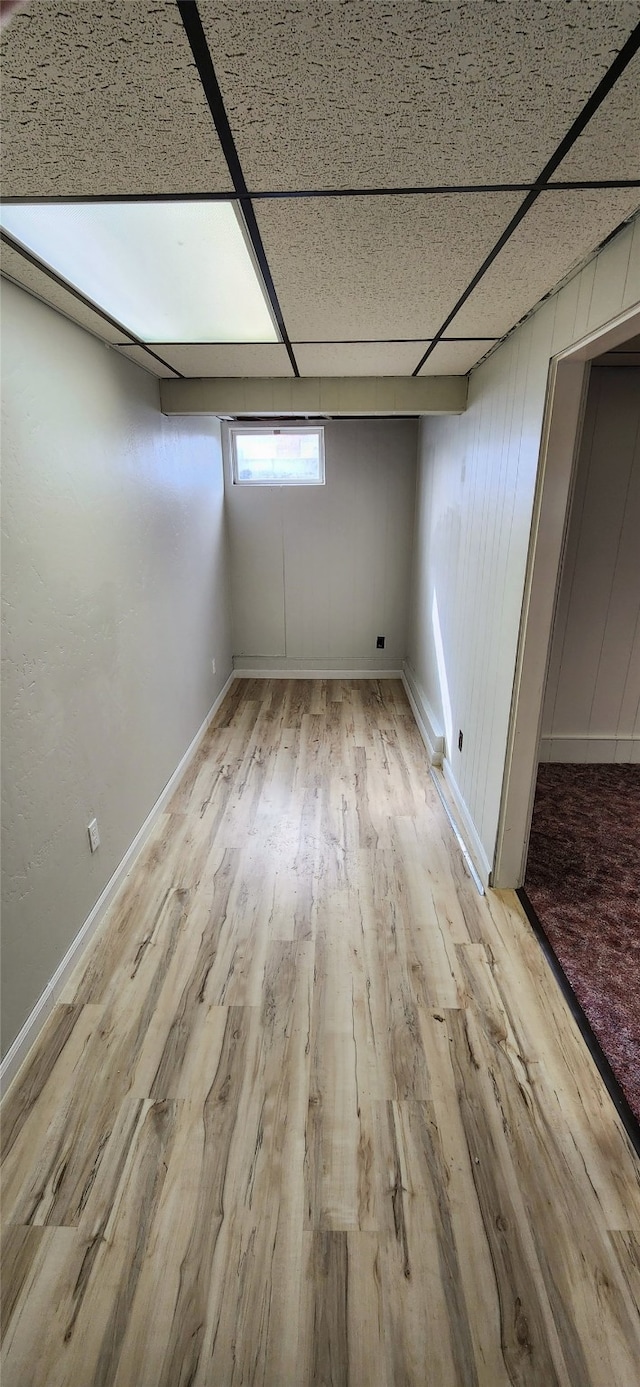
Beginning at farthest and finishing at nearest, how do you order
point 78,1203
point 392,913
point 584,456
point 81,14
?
point 584,456, point 392,913, point 78,1203, point 81,14

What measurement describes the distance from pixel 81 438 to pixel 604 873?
9.46ft

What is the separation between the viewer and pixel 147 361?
2607mm

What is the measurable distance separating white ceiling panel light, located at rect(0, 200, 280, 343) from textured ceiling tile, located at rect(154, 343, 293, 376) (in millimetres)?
255

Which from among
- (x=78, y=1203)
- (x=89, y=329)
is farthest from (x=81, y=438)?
(x=78, y=1203)

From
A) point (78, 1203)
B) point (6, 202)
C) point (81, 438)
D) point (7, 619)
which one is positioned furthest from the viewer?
point (81, 438)

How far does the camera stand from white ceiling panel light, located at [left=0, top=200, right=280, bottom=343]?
1275 millimetres

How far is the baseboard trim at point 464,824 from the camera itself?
102 inches

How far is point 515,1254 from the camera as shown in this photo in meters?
1.32

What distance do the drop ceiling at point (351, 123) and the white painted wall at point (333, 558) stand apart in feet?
11.1

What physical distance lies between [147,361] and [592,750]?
11.1ft

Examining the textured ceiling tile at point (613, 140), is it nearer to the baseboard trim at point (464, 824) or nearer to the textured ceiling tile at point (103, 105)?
the textured ceiling tile at point (103, 105)

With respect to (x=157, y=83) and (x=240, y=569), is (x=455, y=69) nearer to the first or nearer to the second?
(x=157, y=83)

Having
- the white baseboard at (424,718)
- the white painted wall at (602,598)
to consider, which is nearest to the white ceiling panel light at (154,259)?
the white painted wall at (602,598)

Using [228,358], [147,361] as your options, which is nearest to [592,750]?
[228,358]
